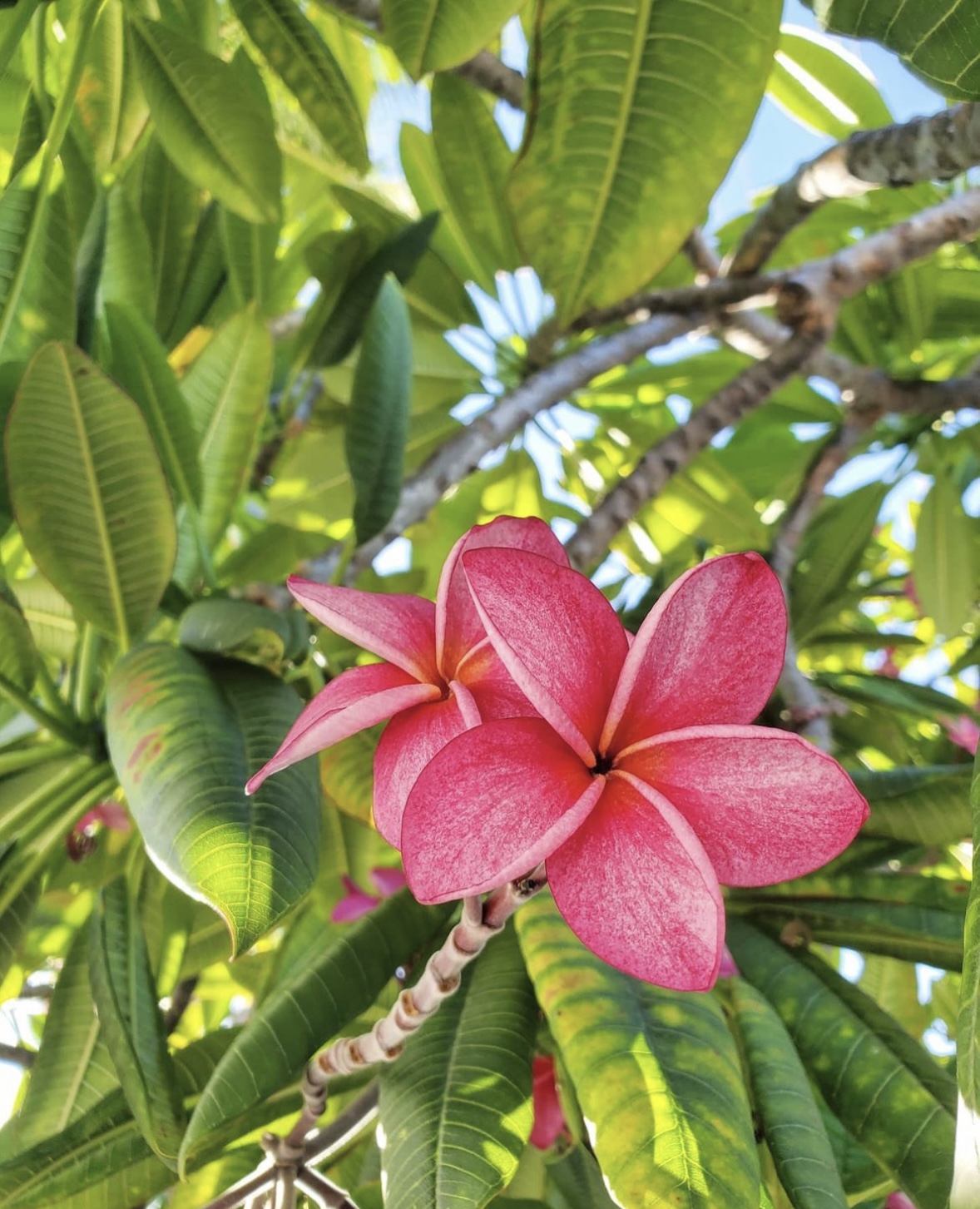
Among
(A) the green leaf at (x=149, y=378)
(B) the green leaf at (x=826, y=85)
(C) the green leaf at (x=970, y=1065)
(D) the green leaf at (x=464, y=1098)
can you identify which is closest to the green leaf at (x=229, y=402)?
(A) the green leaf at (x=149, y=378)

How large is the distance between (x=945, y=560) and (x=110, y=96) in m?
1.41

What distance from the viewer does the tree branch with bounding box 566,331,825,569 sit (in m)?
1.11

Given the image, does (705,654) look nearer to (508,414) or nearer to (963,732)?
(508,414)

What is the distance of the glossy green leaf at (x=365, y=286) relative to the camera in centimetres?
116

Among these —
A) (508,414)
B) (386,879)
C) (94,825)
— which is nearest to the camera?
(386,879)

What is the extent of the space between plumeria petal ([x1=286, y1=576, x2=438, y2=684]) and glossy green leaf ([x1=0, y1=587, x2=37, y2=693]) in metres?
0.37

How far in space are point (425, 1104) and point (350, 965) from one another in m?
0.10

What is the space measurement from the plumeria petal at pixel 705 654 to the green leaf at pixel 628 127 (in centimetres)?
38

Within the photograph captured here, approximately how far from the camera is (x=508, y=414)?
117cm

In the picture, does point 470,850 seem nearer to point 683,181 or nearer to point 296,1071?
point 296,1071

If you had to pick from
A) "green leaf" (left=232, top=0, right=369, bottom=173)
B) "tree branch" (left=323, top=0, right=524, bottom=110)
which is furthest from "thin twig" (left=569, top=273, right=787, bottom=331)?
"green leaf" (left=232, top=0, right=369, bottom=173)

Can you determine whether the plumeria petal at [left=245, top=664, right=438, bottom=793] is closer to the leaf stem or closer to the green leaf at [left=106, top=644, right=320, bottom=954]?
the green leaf at [left=106, top=644, right=320, bottom=954]

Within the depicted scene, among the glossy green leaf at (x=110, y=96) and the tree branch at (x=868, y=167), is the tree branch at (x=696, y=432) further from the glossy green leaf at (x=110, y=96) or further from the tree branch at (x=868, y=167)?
the glossy green leaf at (x=110, y=96)

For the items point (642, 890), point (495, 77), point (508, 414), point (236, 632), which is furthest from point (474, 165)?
point (642, 890)
